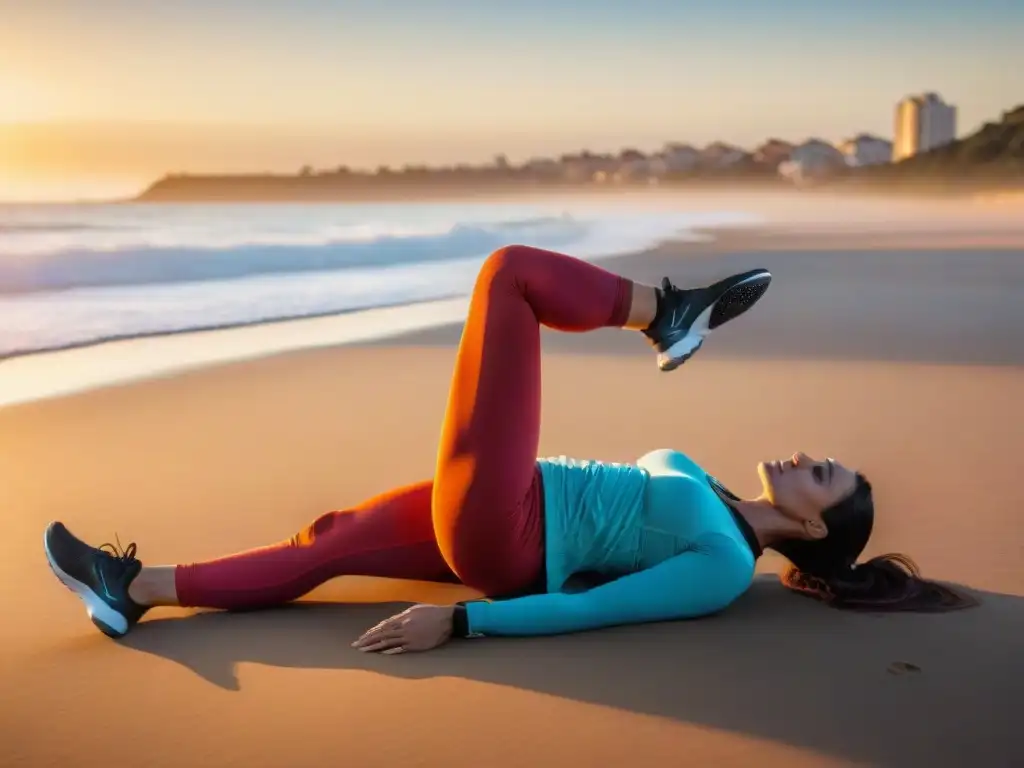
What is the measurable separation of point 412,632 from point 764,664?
0.80 meters

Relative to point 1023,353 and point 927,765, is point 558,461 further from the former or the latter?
point 1023,353

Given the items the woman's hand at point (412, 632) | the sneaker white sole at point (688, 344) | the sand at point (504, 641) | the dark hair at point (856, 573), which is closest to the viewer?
the sand at point (504, 641)

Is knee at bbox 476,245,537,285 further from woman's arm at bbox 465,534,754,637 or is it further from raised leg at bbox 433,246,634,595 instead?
woman's arm at bbox 465,534,754,637

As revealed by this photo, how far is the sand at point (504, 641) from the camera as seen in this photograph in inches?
81.2

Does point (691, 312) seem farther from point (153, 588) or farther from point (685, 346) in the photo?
point (153, 588)

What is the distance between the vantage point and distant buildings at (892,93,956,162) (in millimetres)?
54862

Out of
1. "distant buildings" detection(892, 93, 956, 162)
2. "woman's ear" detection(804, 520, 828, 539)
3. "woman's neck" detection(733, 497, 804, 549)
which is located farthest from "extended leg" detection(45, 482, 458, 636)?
"distant buildings" detection(892, 93, 956, 162)

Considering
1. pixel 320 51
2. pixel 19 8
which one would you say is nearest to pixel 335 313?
pixel 19 8

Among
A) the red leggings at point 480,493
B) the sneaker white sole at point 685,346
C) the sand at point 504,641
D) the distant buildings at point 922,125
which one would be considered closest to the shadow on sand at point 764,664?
the sand at point 504,641

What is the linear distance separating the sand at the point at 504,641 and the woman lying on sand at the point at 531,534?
82mm

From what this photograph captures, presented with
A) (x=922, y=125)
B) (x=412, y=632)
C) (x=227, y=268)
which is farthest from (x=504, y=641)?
(x=922, y=125)

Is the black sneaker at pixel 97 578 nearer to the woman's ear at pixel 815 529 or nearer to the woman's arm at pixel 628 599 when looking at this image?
the woman's arm at pixel 628 599

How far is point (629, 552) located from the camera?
8.46ft

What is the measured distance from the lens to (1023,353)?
6.47 meters
